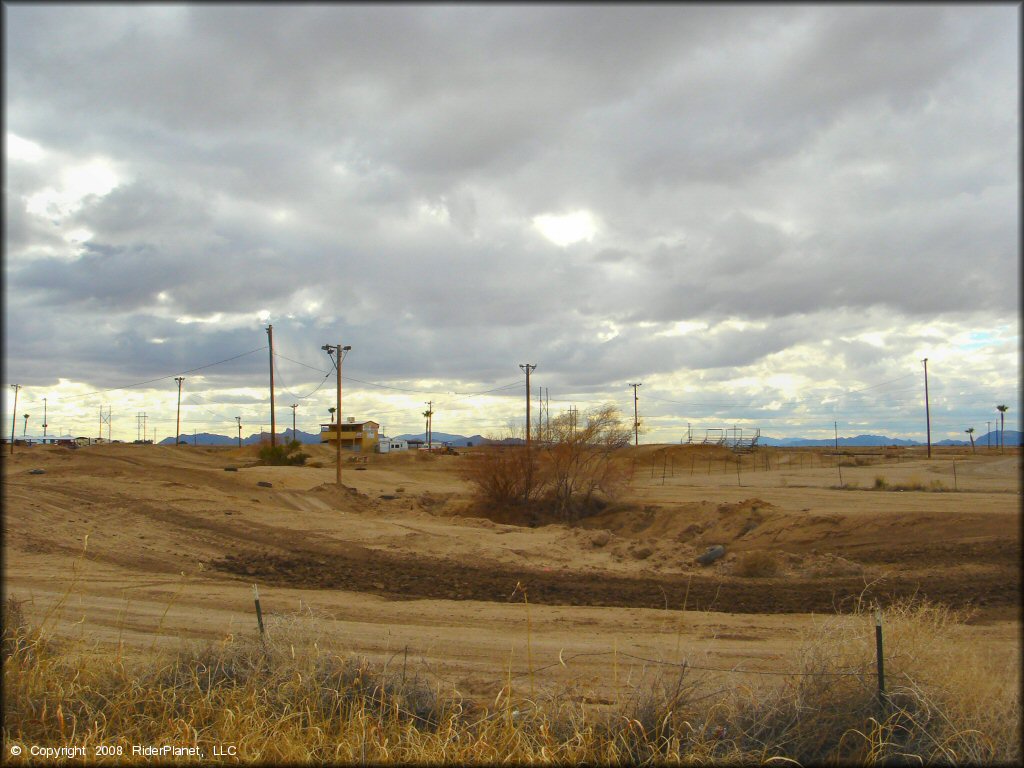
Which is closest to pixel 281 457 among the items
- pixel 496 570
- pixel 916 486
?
pixel 496 570

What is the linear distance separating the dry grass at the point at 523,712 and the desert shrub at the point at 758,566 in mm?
15357

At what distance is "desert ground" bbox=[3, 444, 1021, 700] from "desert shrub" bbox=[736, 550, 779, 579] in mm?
296

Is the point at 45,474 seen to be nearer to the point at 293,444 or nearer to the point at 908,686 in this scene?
the point at 293,444

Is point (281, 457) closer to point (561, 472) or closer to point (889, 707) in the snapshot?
point (561, 472)

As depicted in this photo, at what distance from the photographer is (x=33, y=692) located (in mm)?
8305

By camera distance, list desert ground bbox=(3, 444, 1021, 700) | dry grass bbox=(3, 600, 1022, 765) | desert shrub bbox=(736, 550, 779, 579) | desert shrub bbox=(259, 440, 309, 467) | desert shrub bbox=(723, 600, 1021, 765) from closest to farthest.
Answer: desert shrub bbox=(723, 600, 1021, 765) < dry grass bbox=(3, 600, 1022, 765) < desert ground bbox=(3, 444, 1021, 700) < desert shrub bbox=(736, 550, 779, 579) < desert shrub bbox=(259, 440, 309, 467)

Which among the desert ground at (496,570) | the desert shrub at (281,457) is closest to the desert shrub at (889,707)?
the desert ground at (496,570)

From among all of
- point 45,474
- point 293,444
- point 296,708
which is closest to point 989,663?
point 296,708

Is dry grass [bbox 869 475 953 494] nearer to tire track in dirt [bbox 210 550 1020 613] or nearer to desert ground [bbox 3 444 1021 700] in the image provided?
desert ground [bbox 3 444 1021 700]

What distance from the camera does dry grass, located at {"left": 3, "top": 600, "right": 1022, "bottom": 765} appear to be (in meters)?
7.07

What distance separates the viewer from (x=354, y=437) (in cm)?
12900

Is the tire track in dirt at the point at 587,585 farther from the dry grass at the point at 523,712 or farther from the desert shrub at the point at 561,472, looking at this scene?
the desert shrub at the point at 561,472

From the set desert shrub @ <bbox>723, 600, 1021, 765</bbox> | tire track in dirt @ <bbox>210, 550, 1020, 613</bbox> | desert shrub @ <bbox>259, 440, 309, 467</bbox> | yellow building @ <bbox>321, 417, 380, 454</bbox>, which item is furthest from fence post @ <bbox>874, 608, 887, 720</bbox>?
yellow building @ <bbox>321, 417, 380, 454</bbox>

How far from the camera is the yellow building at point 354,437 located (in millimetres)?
126375
